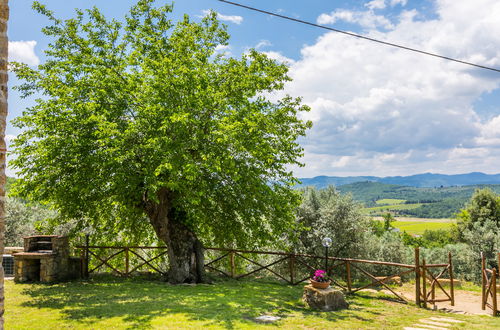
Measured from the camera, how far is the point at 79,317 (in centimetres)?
799

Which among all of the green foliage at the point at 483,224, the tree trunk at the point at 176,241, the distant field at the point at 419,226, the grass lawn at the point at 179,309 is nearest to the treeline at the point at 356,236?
the green foliage at the point at 483,224

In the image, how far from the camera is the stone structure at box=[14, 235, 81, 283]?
1186 cm

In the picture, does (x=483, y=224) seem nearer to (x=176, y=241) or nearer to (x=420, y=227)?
(x=176, y=241)

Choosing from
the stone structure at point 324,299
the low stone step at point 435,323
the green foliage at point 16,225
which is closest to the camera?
the low stone step at point 435,323

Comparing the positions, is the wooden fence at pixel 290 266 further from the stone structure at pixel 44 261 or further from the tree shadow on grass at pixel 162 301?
the tree shadow on grass at pixel 162 301

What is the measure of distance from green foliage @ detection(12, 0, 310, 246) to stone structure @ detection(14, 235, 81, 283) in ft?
3.59

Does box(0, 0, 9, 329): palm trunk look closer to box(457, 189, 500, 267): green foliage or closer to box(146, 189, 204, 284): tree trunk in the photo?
→ box(146, 189, 204, 284): tree trunk

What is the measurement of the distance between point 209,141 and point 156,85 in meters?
2.39

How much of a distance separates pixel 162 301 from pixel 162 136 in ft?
15.5

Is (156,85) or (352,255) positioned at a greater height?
(156,85)

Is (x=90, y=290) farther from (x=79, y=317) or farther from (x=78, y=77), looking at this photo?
(x=78, y=77)

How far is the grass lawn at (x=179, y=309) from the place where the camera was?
7797 mm

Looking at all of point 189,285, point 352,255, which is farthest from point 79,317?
point 352,255

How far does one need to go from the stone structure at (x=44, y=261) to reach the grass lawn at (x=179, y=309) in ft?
1.71
